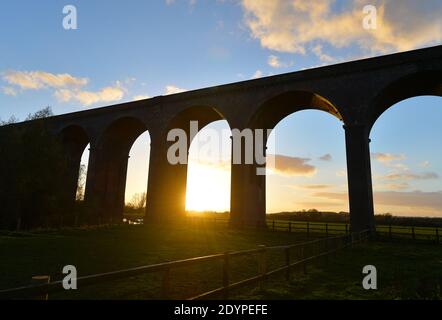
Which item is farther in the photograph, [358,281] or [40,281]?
[358,281]

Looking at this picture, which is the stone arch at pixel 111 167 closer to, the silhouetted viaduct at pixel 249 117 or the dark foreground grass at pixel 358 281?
the silhouetted viaduct at pixel 249 117

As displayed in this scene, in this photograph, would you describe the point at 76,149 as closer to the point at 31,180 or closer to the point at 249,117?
the point at 31,180

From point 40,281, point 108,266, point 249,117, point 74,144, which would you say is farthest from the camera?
point 74,144

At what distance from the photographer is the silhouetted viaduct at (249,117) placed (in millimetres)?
25266

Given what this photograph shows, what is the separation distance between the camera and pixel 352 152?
26031mm

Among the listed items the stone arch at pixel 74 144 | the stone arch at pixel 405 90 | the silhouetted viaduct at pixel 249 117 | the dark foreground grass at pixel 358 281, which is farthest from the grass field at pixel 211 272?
the stone arch at pixel 74 144

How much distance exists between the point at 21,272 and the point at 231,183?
20.3 meters

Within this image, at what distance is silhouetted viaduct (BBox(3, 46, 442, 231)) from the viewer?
2527 cm

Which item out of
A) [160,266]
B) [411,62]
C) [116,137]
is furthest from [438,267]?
[116,137]

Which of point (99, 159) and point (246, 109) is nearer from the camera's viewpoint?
point (246, 109)

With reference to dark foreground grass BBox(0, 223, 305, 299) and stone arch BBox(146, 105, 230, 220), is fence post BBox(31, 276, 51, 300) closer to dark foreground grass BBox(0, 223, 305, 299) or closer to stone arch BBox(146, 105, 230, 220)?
dark foreground grass BBox(0, 223, 305, 299)

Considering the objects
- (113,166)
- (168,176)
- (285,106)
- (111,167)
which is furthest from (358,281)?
(113,166)

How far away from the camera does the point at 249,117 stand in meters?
29.9
